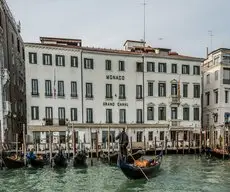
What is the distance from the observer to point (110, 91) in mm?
30297

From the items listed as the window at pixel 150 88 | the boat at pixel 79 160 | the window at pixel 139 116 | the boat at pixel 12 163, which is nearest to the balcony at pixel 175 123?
the window at pixel 139 116

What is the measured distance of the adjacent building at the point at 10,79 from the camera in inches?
927

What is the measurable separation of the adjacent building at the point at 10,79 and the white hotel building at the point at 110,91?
1.49m

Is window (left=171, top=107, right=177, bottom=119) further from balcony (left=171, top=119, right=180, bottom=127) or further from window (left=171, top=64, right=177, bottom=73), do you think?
window (left=171, top=64, right=177, bottom=73)

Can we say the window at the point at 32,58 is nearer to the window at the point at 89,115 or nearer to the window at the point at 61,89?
the window at the point at 61,89

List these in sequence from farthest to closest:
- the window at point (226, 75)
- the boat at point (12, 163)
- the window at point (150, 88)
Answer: the window at point (226, 75), the window at point (150, 88), the boat at point (12, 163)

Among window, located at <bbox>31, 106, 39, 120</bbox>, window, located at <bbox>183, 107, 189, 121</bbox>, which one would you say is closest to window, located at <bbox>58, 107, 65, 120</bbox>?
window, located at <bbox>31, 106, 39, 120</bbox>

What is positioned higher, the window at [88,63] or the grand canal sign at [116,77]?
the window at [88,63]

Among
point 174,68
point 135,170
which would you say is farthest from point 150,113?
point 135,170

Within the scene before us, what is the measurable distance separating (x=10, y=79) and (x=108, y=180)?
15667 millimetres

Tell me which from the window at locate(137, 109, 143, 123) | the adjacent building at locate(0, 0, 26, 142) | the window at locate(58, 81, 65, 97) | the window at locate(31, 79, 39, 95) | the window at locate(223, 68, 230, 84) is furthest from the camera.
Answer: the window at locate(223, 68, 230, 84)

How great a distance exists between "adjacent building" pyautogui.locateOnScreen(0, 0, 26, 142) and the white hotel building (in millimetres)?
1492

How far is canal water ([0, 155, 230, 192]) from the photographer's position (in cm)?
1302

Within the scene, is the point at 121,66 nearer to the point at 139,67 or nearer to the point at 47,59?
the point at 139,67
